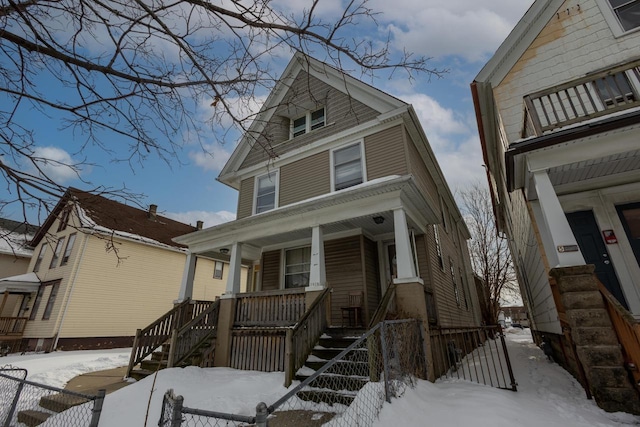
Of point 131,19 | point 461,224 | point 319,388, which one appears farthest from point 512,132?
point 461,224

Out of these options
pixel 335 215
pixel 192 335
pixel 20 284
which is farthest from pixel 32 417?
pixel 20 284

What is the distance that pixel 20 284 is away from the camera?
1645cm

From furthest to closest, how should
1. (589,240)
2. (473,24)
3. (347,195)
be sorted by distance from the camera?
(347,195) < (589,240) < (473,24)

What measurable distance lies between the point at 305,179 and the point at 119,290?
12831mm

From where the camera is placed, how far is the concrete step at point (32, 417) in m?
5.43

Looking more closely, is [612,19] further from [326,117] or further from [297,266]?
[297,266]

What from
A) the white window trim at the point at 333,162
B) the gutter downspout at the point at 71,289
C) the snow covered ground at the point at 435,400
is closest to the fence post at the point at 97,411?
the snow covered ground at the point at 435,400

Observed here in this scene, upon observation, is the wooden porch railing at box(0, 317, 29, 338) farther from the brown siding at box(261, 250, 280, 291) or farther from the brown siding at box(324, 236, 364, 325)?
the brown siding at box(324, 236, 364, 325)

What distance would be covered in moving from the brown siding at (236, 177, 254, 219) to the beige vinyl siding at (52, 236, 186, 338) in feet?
24.0

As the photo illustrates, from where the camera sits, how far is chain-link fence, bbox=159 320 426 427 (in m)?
3.85

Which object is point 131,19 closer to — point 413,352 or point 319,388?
point 319,388

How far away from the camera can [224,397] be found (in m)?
5.30

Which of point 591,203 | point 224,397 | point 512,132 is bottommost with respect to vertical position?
point 224,397

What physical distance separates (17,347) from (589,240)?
24.0 metres
